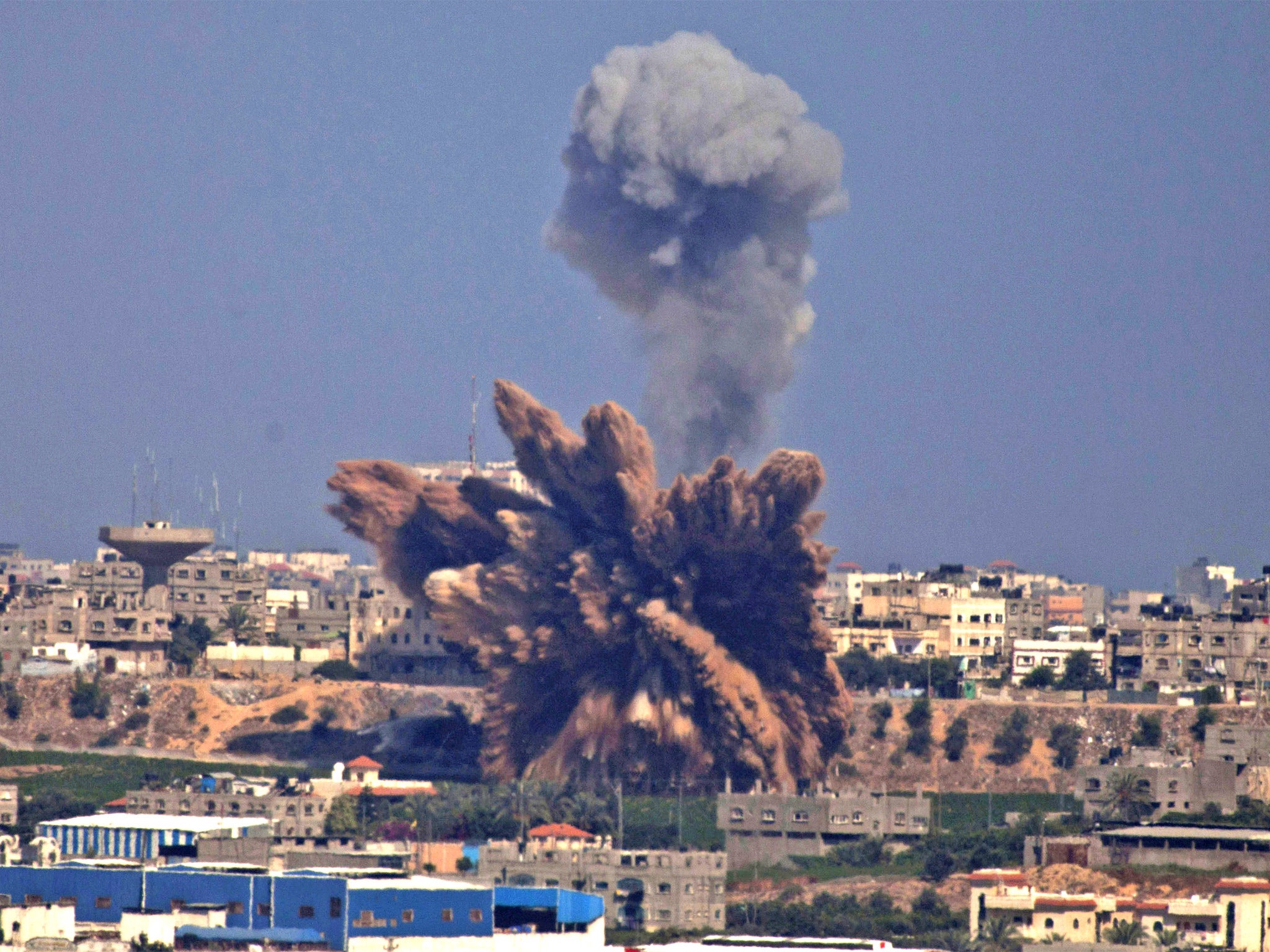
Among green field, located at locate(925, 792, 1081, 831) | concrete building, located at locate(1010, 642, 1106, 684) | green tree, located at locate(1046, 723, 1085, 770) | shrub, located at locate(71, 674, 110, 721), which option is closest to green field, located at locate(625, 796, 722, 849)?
green field, located at locate(925, 792, 1081, 831)

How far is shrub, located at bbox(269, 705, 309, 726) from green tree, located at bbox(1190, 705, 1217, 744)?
37161 millimetres

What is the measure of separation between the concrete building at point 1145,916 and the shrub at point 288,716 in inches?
2076

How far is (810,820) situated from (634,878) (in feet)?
59.4

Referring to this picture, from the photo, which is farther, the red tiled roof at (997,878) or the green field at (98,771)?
the green field at (98,771)

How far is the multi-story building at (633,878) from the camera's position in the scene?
10475 centimetres

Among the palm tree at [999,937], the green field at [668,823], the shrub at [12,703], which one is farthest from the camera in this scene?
the shrub at [12,703]

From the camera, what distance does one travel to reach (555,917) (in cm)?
8694

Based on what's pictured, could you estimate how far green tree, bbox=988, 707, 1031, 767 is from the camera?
454 feet

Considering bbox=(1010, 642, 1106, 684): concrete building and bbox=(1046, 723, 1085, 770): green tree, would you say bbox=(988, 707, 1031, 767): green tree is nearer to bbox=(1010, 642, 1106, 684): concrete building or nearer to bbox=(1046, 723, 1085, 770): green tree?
bbox=(1046, 723, 1085, 770): green tree

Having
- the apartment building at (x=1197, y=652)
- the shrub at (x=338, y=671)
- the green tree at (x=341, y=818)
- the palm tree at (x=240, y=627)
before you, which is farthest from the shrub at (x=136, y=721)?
the apartment building at (x=1197, y=652)

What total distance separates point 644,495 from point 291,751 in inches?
796

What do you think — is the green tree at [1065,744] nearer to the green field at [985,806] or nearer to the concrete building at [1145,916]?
the green field at [985,806]

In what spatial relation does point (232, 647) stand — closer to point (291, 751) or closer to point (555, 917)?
point (291, 751)

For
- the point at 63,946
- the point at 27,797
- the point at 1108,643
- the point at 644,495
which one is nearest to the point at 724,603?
the point at 644,495
